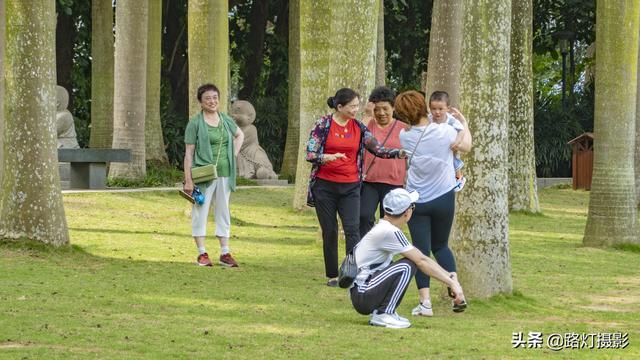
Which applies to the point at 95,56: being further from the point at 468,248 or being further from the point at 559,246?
the point at 468,248

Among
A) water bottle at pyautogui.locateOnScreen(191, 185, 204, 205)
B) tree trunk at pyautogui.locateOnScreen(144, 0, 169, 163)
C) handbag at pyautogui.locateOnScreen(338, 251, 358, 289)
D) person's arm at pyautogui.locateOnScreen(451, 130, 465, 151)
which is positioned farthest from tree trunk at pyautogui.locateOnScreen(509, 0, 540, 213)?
handbag at pyautogui.locateOnScreen(338, 251, 358, 289)

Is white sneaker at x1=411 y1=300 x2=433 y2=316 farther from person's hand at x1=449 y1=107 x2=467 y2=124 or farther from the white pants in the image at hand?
the white pants

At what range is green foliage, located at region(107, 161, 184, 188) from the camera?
24969 mm

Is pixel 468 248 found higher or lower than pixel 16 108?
lower

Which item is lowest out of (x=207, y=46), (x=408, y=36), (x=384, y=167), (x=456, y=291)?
(x=456, y=291)

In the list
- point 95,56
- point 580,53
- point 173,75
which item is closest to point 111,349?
point 95,56

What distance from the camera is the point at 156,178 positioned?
2600 centimetres

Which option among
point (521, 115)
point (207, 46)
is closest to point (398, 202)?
point (207, 46)

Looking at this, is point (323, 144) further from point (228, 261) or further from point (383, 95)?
point (228, 261)

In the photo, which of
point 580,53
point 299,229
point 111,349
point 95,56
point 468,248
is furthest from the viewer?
point 580,53

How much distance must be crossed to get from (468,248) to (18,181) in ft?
15.9

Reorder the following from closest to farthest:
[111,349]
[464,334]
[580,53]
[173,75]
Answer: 1. [111,349]
2. [464,334]
3. [173,75]
4. [580,53]

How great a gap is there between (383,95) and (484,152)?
42.7 inches

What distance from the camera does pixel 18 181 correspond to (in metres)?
14.0
